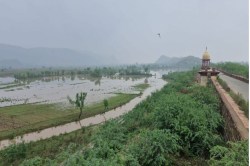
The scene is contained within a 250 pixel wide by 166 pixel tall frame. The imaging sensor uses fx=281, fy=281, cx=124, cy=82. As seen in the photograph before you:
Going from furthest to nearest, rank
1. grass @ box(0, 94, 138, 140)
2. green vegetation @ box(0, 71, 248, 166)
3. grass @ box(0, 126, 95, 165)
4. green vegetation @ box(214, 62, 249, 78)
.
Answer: green vegetation @ box(214, 62, 249, 78), grass @ box(0, 94, 138, 140), grass @ box(0, 126, 95, 165), green vegetation @ box(0, 71, 248, 166)

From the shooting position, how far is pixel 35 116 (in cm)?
4597

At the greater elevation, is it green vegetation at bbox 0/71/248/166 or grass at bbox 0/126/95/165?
green vegetation at bbox 0/71/248/166

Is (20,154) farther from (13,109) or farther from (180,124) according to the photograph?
(13,109)

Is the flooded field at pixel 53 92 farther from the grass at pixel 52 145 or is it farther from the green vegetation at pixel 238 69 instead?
the green vegetation at pixel 238 69

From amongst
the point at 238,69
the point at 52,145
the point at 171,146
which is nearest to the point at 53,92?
the point at 238,69

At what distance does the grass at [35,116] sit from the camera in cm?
3747

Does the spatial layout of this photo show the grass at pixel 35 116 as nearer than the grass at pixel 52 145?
No

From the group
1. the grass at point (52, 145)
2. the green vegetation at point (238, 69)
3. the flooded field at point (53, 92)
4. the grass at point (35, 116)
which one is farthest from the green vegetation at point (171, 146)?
the flooded field at point (53, 92)

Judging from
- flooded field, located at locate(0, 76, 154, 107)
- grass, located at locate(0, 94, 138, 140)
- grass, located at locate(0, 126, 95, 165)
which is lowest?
grass, located at locate(0, 126, 95, 165)

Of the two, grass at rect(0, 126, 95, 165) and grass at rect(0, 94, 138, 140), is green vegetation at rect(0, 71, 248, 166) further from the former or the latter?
grass at rect(0, 94, 138, 140)

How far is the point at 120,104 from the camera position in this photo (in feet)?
187

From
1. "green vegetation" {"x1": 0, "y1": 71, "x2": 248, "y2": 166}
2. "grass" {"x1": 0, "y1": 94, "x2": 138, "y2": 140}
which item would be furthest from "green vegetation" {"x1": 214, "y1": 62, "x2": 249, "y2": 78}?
"grass" {"x1": 0, "y1": 94, "x2": 138, "y2": 140}

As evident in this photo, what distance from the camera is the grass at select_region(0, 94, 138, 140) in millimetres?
37469

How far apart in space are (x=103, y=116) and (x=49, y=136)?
1330cm
